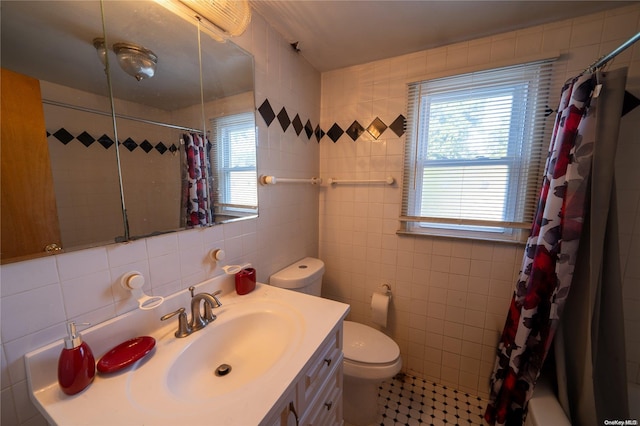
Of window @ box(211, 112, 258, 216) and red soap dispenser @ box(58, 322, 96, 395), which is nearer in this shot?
red soap dispenser @ box(58, 322, 96, 395)

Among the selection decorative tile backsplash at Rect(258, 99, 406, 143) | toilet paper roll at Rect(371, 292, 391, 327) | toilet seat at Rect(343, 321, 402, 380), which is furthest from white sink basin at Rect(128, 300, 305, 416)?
decorative tile backsplash at Rect(258, 99, 406, 143)

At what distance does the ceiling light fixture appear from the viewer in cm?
76

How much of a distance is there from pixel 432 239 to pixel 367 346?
31.7 inches

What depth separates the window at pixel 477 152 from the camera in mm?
1361

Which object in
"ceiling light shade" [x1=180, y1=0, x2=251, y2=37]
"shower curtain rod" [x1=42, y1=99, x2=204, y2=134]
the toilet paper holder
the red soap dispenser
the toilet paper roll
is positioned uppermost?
"ceiling light shade" [x1=180, y1=0, x2=251, y2=37]

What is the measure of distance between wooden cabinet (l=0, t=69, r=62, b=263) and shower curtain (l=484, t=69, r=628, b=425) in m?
1.88

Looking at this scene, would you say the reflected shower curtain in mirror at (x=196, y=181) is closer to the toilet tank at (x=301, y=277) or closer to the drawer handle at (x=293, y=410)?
the toilet tank at (x=301, y=277)

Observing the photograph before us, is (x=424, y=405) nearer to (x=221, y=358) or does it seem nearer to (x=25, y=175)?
(x=221, y=358)

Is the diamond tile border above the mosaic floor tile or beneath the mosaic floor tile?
above

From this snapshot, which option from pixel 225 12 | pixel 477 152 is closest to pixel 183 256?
pixel 225 12

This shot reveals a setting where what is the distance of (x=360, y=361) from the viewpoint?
1.34 m

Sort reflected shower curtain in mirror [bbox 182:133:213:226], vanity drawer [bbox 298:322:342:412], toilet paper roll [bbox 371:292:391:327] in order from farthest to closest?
toilet paper roll [bbox 371:292:391:327] → reflected shower curtain in mirror [bbox 182:133:213:226] → vanity drawer [bbox 298:322:342:412]

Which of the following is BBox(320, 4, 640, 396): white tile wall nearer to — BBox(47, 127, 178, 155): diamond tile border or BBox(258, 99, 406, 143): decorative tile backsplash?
BBox(258, 99, 406, 143): decorative tile backsplash

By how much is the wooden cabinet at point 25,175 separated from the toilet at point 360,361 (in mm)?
985
